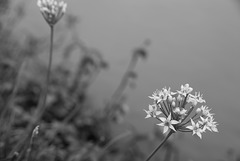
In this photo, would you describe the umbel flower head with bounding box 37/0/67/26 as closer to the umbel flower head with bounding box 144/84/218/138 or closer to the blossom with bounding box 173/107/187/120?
the umbel flower head with bounding box 144/84/218/138

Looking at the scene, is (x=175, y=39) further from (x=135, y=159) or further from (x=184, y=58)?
(x=135, y=159)

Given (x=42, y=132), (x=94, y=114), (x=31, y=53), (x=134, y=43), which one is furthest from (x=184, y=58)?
(x=42, y=132)

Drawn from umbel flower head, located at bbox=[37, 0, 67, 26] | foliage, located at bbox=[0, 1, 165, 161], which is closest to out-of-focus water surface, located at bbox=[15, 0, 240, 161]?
foliage, located at bbox=[0, 1, 165, 161]

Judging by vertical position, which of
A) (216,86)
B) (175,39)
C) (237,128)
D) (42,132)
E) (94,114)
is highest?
(175,39)

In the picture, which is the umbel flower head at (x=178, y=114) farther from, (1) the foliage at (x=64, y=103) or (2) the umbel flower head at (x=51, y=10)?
(1) the foliage at (x=64, y=103)

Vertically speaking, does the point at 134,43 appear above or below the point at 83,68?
above

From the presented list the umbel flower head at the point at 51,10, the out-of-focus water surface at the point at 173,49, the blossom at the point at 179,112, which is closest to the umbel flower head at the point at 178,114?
the blossom at the point at 179,112

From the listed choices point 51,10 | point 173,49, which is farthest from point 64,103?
point 173,49
